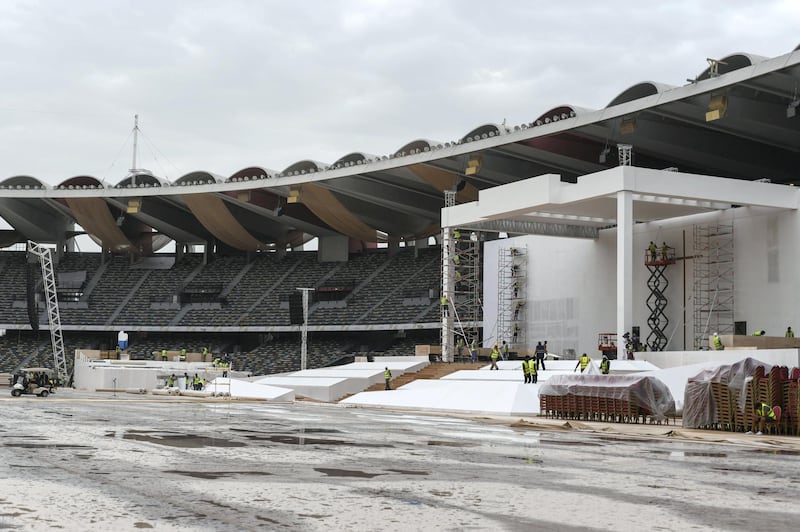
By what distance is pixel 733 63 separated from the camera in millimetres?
44156

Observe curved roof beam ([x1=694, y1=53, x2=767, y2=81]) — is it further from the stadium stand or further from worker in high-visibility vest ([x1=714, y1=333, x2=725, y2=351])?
the stadium stand

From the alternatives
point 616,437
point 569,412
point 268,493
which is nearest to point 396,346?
point 569,412

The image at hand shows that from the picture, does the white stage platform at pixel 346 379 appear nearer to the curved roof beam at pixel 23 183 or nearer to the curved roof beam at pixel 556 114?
the curved roof beam at pixel 556 114

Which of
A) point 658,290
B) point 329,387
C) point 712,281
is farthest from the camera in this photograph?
point 329,387

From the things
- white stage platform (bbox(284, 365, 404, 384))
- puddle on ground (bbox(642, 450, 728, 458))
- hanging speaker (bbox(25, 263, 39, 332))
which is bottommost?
white stage platform (bbox(284, 365, 404, 384))

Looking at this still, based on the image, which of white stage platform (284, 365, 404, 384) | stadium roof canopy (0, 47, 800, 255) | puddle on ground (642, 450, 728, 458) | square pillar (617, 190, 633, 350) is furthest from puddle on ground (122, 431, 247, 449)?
white stage platform (284, 365, 404, 384)

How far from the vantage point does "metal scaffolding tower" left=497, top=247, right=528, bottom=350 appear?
188 feet

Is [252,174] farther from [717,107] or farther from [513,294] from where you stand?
[717,107]

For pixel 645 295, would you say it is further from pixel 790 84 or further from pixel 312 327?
pixel 312 327

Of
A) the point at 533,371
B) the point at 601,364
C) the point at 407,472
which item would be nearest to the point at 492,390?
the point at 533,371

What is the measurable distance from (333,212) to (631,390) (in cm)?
4738

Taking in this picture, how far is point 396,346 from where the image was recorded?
73625mm

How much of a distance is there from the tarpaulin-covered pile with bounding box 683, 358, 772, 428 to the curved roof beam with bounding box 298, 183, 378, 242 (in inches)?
1836

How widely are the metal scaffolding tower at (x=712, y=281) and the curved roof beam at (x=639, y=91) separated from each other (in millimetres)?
7178
